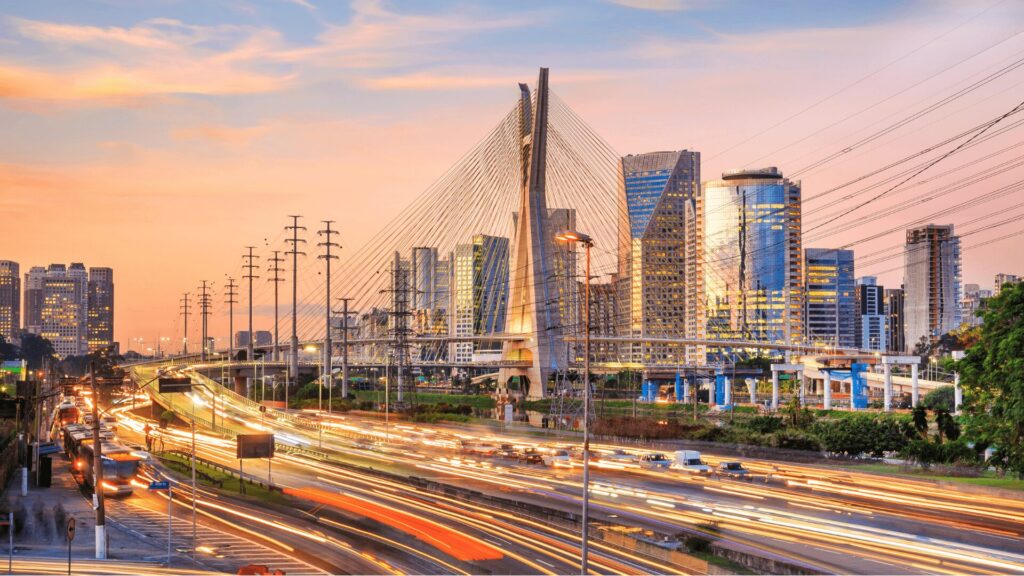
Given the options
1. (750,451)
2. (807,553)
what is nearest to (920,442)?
(750,451)

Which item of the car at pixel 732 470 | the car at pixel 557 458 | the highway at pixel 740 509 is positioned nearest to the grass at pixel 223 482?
the highway at pixel 740 509

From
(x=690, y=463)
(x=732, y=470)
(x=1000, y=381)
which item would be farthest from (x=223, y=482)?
(x=1000, y=381)

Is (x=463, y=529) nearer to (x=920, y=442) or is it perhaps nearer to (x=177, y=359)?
(x=920, y=442)

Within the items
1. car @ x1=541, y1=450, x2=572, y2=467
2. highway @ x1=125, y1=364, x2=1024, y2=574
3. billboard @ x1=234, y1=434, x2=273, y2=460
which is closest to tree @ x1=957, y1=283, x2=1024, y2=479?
highway @ x1=125, y1=364, x2=1024, y2=574

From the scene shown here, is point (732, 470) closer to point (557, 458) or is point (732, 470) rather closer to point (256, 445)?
point (557, 458)

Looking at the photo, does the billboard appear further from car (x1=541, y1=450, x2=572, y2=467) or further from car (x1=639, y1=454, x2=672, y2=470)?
car (x1=639, y1=454, x2=672, y2=470)

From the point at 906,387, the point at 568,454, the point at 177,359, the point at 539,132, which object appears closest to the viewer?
the point at 568,454
